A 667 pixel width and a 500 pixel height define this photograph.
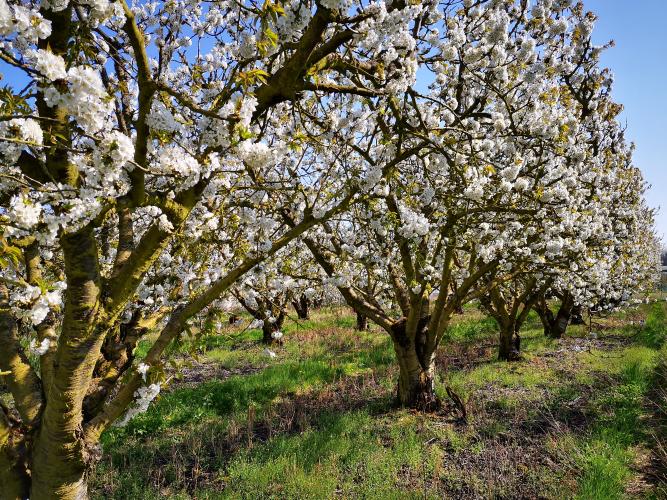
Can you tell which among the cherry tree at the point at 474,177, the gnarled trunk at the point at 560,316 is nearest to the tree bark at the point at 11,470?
the cherry tree at the point at 474,177

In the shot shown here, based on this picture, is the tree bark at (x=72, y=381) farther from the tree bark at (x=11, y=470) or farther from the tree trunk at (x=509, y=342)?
the tree trunk at (x=509, y=342)

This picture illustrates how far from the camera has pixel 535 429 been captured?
6.15m

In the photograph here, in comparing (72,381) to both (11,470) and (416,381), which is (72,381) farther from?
(416,381)

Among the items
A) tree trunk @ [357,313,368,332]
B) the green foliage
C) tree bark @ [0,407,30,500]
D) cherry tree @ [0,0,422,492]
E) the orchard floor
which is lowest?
the orchard floor

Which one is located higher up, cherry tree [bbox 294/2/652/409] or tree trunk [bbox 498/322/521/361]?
cherry tree [bbox 294/2/652/409]

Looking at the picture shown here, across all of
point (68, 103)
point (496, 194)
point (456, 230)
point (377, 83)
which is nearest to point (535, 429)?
point (456, 230)

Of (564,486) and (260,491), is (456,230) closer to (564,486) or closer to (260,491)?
(564,486)

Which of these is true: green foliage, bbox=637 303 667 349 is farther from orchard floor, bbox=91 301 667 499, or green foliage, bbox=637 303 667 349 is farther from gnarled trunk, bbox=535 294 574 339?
gnarled trunk, bbox=535 294 574 339

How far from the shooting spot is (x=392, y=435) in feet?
19.5

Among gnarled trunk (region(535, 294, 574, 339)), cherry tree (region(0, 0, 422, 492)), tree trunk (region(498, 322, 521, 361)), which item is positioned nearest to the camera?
cherry tree (region(0, 0, 422, 492))

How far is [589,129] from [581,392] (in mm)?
6800

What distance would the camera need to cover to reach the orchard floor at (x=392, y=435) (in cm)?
465

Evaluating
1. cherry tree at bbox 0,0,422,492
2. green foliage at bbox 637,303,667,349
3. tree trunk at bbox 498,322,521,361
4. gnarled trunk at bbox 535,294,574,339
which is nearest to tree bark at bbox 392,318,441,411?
cherry tree at bbox 0,0,422,492

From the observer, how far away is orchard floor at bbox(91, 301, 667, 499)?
4.65 meters
